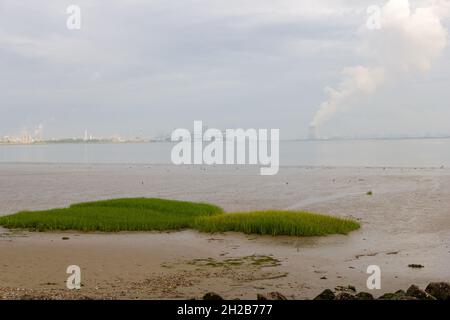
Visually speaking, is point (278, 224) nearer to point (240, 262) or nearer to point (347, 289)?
point (240, 262)

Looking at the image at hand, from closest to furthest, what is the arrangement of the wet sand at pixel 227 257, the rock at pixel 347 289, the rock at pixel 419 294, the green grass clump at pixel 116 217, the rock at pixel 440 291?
the rock at pixel 419 294, the rock at pixel 440 291, the rock at pixel 347 289, the wet sand at pixel 227 257, the green grass clump at pixel 116 217

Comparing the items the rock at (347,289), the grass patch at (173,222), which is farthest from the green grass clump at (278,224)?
the rock at (347,289)

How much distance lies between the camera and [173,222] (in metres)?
25.2

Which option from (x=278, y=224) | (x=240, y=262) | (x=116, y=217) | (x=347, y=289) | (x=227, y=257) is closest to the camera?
(x=347, y=289)

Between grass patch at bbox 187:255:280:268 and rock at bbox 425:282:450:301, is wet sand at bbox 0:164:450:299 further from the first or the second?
rock at bbox 425:282:450:301

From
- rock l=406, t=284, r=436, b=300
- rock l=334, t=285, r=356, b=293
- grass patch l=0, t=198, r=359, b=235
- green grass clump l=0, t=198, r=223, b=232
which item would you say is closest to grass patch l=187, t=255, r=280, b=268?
rock l=334, t=285, r=356, b=293

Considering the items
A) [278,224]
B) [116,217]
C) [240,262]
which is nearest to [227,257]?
[240,262]

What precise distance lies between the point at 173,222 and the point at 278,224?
215 inches

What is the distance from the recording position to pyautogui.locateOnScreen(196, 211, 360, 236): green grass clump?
23062 mm

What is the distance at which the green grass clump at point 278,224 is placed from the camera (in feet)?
75.7

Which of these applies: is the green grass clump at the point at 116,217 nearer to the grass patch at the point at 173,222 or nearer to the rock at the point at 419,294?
the grass patch at the point at 173,222

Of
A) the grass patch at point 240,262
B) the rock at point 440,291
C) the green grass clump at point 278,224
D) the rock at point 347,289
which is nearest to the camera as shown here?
the rock at point 440,291
